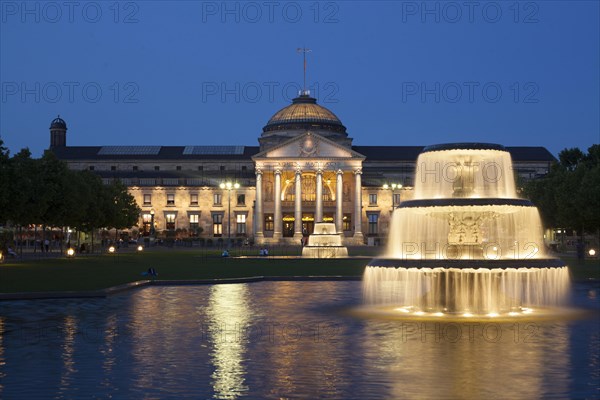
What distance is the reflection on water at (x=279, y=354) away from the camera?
12711 mm

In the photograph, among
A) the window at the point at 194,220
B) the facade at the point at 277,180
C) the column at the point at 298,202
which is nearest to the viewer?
the column at the point at 298,202

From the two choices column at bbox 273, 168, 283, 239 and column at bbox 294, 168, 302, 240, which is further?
column at bbox 273, 168, 283, 239

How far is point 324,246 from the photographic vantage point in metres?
68.0

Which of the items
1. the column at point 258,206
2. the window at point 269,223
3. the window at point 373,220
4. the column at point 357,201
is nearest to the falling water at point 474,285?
the column at point 357,201

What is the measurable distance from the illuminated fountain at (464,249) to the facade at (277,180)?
304ft

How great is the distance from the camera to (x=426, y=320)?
21562 millimetres

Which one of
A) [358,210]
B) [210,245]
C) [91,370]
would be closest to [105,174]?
[210,245]

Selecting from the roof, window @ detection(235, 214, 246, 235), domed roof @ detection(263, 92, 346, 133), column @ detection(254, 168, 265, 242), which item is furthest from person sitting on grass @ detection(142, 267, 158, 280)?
the roof

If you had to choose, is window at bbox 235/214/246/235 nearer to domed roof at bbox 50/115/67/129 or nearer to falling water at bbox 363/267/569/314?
domed roof at bbox 50/115/67/129

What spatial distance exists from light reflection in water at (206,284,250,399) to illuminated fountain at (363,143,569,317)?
4222mm

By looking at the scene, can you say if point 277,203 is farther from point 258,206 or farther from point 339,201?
point 339,201

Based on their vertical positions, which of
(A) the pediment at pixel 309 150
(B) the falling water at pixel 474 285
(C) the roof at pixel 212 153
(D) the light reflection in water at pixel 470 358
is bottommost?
(D) the light reflection in water at pixel 470 358

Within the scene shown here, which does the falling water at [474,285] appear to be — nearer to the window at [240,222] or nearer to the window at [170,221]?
the window at [240,222]

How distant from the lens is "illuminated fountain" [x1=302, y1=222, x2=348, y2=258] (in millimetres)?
67750
